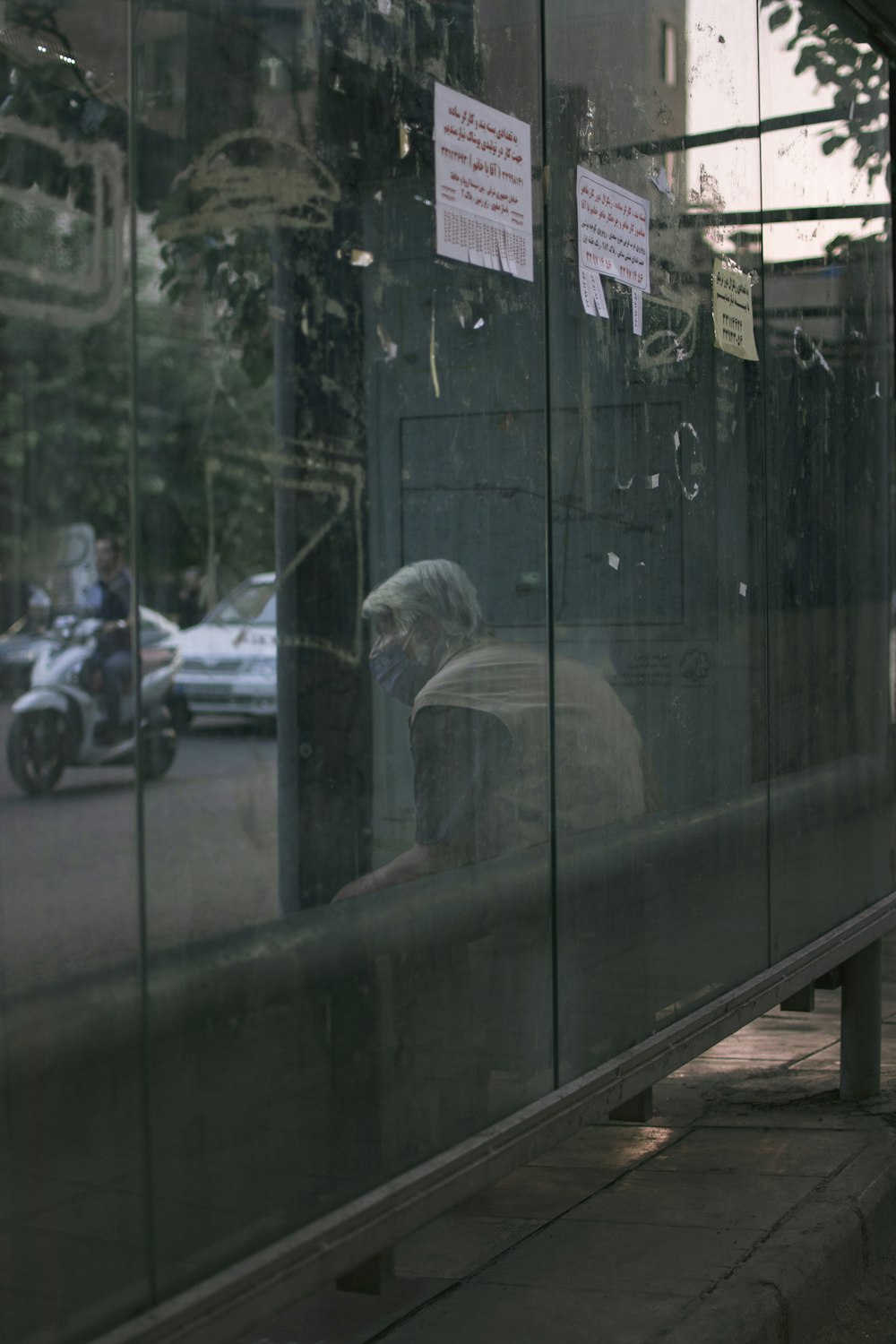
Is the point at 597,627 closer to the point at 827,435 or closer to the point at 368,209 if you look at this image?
the point at 368,209

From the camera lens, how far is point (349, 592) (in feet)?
7.32

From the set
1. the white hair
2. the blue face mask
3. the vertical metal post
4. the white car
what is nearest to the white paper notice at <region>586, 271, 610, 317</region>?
the white hair

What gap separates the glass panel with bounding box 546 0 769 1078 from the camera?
114 inches

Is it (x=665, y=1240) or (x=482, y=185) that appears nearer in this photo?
(x=482, y=185)

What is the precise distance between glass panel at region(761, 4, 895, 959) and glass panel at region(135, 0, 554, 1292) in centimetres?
128

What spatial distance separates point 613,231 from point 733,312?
0.68 meters

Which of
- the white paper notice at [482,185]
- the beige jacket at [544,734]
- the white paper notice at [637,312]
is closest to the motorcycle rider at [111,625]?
the beige jacket at [544,734]

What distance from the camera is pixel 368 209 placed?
2.28 m

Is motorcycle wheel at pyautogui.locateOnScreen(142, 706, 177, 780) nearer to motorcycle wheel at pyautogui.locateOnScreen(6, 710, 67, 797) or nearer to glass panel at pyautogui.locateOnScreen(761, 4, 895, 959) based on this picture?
motorcycle wheel at pyautogui.locateOnScreen(6, 710, 67, 797)

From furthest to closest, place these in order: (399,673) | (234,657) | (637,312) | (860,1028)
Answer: (860,1028) → (637,312) → (399,673) → (234,657)

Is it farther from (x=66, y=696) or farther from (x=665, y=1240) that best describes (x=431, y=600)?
(x=665, y=1240)

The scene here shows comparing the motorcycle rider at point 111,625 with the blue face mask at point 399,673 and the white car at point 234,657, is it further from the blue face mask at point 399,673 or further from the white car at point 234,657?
the blue face mask at point 399,673

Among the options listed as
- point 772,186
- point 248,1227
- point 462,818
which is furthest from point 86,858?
point 772,186

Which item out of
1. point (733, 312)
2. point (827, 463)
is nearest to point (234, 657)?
point (733, 312)
